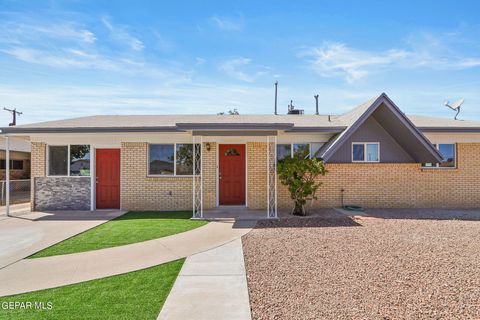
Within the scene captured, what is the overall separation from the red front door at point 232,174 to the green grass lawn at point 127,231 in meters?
1.80

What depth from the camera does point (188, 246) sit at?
662 cm

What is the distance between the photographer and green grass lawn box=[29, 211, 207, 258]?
21.6 ft

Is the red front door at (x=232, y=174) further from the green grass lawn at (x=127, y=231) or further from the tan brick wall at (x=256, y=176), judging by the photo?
the green grass lawn at (x=127, y=231)

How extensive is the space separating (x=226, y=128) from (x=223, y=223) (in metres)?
3.11

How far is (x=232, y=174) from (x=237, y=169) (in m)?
0.29

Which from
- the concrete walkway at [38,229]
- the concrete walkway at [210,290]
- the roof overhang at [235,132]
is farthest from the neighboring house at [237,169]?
the concrete walkway at [210,290]

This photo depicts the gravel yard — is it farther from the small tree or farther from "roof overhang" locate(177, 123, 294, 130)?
"roof overhang" locate(177, 123, 294, 130)

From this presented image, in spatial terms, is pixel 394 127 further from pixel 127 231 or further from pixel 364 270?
pixel 127 231

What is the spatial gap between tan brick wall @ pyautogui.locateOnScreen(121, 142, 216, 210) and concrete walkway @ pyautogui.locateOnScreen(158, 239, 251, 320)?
5551 millimetres

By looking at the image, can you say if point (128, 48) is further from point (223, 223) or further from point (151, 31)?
point (223, 223)

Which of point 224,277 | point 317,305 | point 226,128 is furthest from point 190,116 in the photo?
point 317,305

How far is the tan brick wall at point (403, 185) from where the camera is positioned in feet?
37.1

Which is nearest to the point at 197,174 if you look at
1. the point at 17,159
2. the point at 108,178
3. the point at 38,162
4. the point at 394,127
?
the point at 108,178

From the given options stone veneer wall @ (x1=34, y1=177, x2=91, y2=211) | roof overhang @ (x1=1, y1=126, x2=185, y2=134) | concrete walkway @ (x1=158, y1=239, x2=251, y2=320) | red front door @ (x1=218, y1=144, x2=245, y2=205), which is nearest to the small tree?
red front door @ (x1=218, y1=144, x2=245, y2=205)
